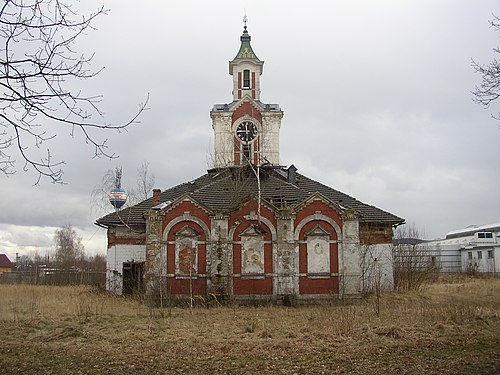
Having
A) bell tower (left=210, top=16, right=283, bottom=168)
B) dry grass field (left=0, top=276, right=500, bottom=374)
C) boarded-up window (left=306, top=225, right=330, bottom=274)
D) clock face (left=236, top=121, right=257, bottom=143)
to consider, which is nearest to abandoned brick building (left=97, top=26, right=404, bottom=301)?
boarded-up window (left=306, top=225, right=330, bottom=274)

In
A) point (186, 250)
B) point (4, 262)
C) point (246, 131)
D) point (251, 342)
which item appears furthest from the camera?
point (4, 262)

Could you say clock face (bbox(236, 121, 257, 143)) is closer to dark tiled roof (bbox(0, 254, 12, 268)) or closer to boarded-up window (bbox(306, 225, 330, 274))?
boarded-up window (bbox(306, 225, 330, 274))

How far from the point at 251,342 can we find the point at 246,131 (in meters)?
24.3

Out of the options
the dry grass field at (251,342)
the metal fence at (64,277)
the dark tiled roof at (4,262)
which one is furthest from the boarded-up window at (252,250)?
the dark tiled roof at (4,262)

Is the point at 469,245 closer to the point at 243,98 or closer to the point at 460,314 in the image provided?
the point at 243,98

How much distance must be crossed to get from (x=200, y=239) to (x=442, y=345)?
47.9 ft

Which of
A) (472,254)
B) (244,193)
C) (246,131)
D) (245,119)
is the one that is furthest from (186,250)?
(472,254)

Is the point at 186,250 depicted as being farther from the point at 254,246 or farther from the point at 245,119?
the point at 245,119

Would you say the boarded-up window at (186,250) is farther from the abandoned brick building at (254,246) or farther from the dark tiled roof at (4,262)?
the dark tiled roof at (4,262)

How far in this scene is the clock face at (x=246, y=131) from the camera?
36.5 m

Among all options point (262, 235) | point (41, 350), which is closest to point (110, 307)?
point (262, 235)

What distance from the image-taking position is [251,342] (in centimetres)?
1366

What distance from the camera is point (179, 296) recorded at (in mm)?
24797

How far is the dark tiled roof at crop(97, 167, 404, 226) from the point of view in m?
26.4
